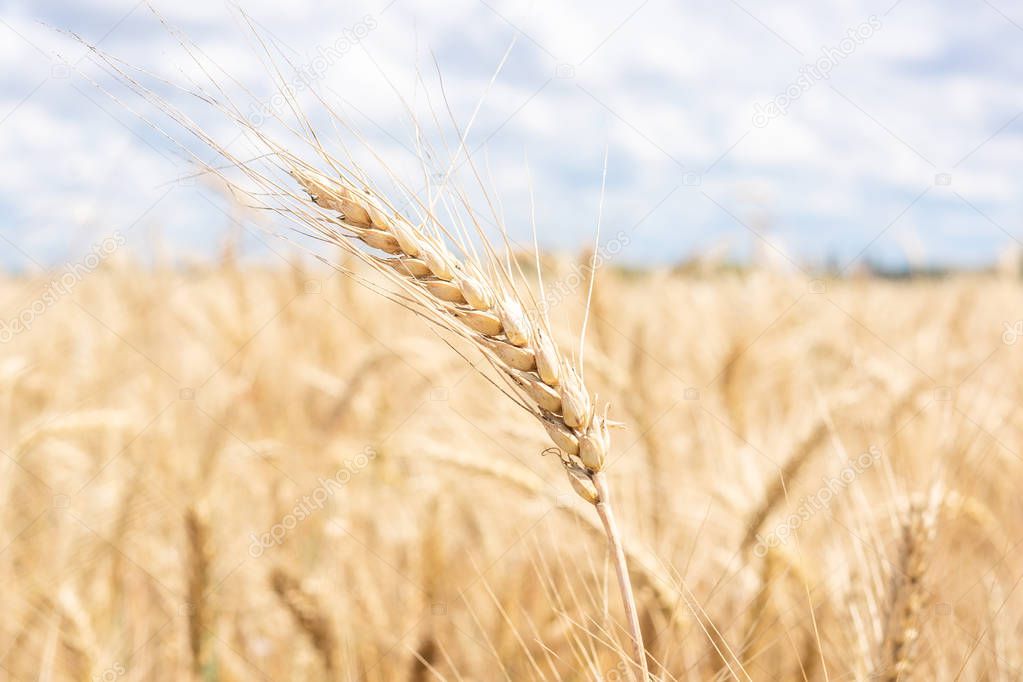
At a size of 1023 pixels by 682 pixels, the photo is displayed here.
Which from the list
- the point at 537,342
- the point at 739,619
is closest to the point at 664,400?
the point at 739,619

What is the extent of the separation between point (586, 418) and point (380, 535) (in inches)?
79.3

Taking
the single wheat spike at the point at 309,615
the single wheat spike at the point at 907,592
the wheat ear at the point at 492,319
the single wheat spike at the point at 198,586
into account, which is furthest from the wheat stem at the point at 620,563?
the single wheat spike at the point at 198,586

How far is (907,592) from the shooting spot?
3.82 feet

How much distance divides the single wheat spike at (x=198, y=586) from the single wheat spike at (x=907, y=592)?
1.43m

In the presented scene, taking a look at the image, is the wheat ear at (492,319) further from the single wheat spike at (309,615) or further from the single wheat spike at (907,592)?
the single wheat spike at (309,615)

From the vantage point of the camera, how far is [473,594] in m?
2.29

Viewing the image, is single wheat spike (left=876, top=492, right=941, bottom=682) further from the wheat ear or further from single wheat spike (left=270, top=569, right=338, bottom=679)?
single wheat spike (left=270, top=569, right=338, bottom=679)

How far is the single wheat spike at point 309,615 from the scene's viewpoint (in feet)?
5.83

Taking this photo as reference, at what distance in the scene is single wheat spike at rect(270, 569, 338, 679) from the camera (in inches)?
70.0

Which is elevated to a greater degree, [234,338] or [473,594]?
[473,594]

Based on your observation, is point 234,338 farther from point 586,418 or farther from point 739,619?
point 586,418

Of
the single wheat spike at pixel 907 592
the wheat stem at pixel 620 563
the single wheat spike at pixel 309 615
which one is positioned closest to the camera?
the wheat stem at pixel 620 563

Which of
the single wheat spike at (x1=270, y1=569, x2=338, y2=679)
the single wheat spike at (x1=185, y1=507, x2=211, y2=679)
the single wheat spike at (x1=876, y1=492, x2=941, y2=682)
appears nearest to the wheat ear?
the single wheat spike at (x1=876, y1=492, x2=941, y2=682)

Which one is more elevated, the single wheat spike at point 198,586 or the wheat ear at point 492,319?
the wheat ear at point 492,319
